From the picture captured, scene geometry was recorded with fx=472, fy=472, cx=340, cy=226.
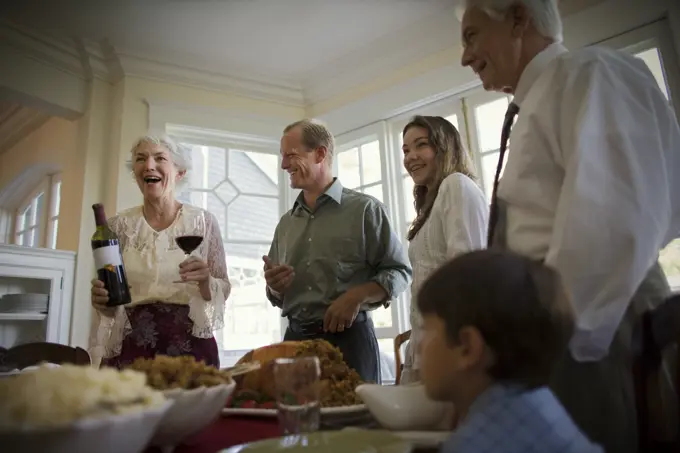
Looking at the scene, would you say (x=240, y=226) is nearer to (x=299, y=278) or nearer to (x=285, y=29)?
(x=285, y=29)

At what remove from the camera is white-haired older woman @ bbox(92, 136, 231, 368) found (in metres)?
1.52

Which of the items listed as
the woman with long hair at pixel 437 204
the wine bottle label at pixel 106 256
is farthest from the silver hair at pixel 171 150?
the woman with long hair at pixel 437 204

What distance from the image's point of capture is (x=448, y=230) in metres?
1.39

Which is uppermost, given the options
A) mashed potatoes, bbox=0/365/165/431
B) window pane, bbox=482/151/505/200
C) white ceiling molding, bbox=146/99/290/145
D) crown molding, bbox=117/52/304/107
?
crown molding, bbox=117/52/304/107

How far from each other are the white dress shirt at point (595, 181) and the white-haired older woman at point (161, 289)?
101 centimetres

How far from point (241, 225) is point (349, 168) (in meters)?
0.86

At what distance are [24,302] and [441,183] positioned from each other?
2.44 m

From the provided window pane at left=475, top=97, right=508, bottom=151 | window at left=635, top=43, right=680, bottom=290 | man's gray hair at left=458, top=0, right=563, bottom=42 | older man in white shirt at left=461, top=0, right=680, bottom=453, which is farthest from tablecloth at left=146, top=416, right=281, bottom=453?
window pane at left=475, top=97, right=508, bottom=151

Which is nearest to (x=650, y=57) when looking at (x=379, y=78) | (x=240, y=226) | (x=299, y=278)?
(x=379, y=78)

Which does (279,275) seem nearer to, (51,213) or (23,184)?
(51,213)

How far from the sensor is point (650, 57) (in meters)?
2.18

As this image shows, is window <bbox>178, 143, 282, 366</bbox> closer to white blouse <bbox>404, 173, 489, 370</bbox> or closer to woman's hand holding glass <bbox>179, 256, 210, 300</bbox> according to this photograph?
woman's hand holding glass <bbox>179, 256, 210, 300</bbox>

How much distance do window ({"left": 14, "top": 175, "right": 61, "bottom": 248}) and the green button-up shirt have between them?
283cm

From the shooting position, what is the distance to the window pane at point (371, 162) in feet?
10.4
